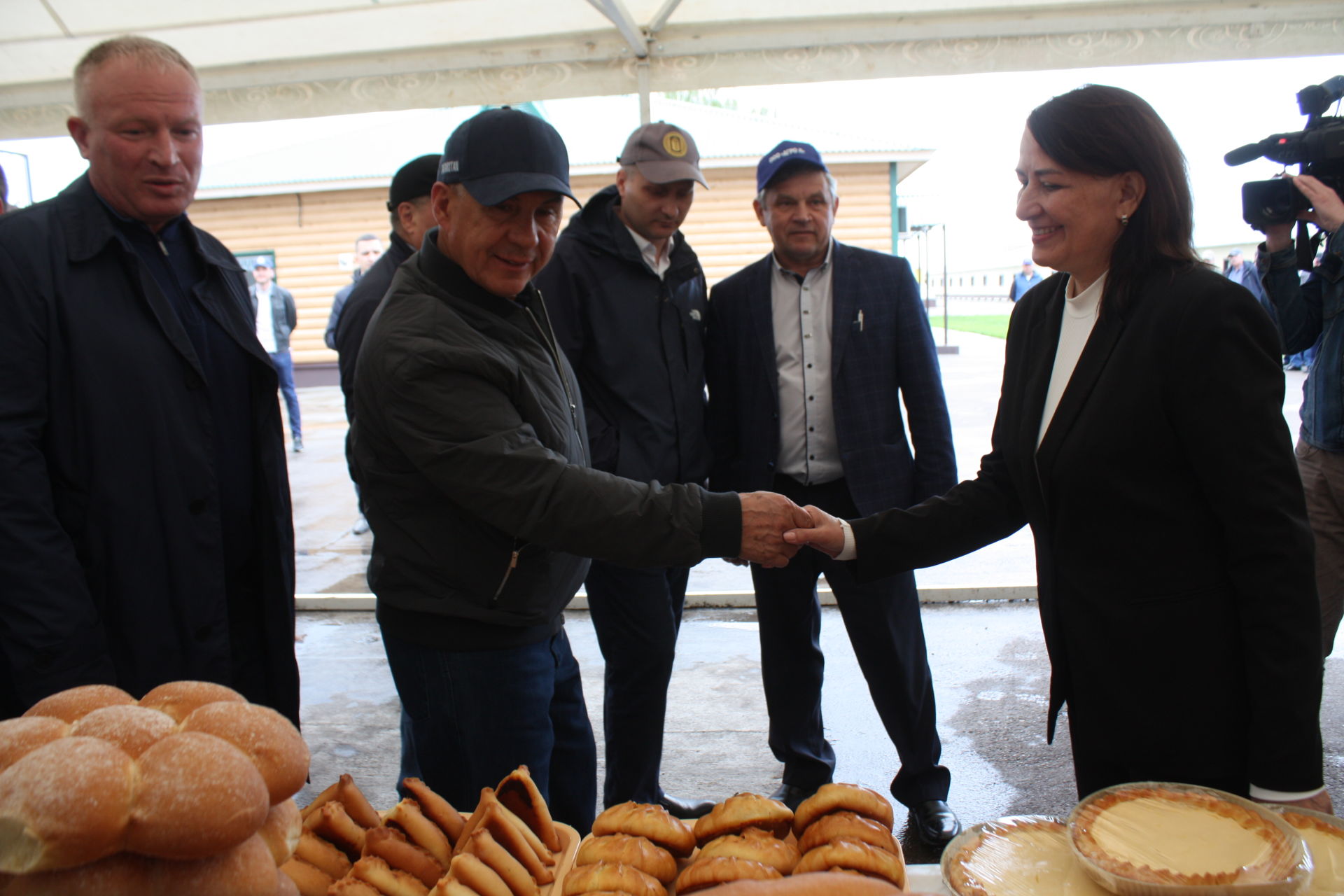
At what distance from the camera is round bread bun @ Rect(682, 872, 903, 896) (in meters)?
1.26

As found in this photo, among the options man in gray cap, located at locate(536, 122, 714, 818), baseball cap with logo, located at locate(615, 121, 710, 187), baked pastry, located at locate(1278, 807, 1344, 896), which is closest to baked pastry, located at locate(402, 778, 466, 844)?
baked pastry, located at locate(1278, 807, 1344, 896)

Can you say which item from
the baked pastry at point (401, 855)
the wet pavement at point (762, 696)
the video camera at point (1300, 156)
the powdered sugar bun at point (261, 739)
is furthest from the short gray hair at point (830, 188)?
the powdered sugar bun at point (261, 739)

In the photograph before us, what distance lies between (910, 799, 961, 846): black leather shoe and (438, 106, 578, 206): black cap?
2558mm

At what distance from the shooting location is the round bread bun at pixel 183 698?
3.67 feet

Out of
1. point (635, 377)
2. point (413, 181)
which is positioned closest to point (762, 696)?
point (635, 377)

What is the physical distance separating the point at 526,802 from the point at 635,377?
1783 mm

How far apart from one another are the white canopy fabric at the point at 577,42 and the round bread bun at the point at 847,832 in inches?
136

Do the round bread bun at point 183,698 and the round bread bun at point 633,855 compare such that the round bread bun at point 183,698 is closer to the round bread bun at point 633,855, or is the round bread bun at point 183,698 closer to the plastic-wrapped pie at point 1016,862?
the round bread bun at point 633,855

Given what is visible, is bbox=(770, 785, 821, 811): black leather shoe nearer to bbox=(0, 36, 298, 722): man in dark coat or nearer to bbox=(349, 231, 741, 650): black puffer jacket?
bbox=(349, 231, 741, 650): black puffer jacket

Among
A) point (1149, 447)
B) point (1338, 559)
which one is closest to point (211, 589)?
point (1149, 447)

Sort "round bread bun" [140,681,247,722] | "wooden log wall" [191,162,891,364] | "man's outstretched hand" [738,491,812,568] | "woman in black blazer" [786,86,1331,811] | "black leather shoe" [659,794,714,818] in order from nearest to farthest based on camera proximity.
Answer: "round bread bun" [140,681,247,722] < "woman in black blazer" [786,86,1331,811] < "man's outstretched hand" [738,491,812,568] < "black leather shoe" [659,794,714,818] < "wooden log wall" [191,162,891,364]

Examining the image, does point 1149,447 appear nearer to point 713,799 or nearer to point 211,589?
point 211,589

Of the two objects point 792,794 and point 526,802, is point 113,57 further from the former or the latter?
point 792,794

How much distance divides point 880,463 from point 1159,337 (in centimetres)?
157
